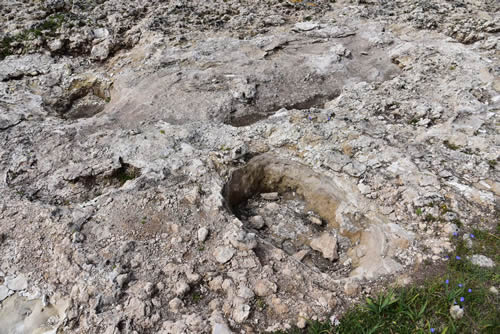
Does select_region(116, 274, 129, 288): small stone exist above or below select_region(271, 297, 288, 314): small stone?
above

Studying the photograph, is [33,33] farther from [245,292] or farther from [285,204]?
[245,292]

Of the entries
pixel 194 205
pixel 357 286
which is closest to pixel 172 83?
pixel 194 205

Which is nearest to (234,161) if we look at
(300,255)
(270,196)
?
(270,196)

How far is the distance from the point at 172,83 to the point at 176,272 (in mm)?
5684

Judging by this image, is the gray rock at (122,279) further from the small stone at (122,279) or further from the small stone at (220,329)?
the small stone at (220,329)

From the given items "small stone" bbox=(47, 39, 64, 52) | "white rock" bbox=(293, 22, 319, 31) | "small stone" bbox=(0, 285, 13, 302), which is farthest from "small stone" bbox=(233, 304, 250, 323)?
"small stone" bbox=(47, 39, 64, 52)

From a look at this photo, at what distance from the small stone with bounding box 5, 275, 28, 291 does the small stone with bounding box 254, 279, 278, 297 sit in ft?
10.3

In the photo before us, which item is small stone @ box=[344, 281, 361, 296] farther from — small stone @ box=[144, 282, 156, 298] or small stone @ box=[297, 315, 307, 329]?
small stone @ box=[144, 282, 156, 298]

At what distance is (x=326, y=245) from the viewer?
536 cm

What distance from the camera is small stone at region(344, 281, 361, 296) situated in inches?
165

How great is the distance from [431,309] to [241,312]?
2.28 meters

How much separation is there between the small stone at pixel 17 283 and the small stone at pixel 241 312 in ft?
9.54

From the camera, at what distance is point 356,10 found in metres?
11.2

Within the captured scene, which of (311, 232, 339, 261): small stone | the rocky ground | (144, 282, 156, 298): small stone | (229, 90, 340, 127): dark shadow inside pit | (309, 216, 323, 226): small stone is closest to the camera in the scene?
(144, 282, 156, 298): small stone
